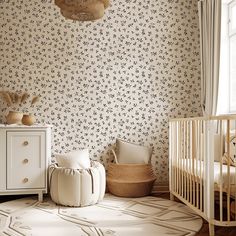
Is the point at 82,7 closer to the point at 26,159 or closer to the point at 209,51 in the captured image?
the point at 26,159

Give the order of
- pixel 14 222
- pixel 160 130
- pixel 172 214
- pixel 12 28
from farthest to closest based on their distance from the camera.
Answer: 1. pixel 160 130
2. pixel 12 28
3. pixel 172 214
4. pixel 14 222

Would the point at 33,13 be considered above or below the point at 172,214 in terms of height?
above

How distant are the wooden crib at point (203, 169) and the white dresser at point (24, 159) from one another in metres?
1.28

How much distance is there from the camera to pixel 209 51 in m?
3.56

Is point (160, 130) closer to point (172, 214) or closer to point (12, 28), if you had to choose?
point (172, 214)

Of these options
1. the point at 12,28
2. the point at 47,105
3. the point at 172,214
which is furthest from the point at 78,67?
the point at 172,214

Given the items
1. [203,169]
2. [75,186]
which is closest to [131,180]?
[75,186]

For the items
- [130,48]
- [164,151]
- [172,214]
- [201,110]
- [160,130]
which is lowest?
[172,214]

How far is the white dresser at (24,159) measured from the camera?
315cm

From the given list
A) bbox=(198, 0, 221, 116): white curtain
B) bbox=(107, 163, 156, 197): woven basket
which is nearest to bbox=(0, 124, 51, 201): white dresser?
bbox=(107, 163, 156, 197): woven basket

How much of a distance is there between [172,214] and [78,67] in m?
1.90

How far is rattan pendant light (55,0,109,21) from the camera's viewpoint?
77.0 inches

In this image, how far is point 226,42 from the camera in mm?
3666

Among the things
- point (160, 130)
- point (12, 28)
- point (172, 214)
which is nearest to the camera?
point (172, 214)
